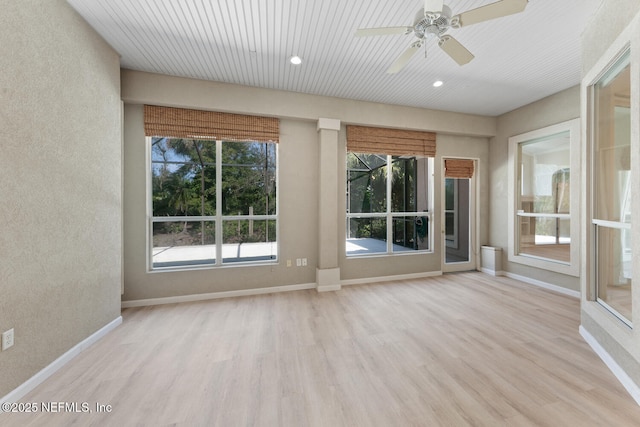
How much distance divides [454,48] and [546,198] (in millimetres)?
3517

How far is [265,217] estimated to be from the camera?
3.81 meters

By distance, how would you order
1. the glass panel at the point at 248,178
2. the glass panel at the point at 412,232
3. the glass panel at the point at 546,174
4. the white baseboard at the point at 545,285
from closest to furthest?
the white baseboard at the point at 545,285, the glass panel at the point at 248,178, the glass panel at the point at 546,174, the glass panel at the point at 412,232

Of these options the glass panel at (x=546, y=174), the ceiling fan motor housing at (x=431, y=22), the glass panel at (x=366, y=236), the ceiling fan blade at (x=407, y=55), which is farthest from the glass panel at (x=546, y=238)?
the ceiling fan motor housing at (x=431, y=22)

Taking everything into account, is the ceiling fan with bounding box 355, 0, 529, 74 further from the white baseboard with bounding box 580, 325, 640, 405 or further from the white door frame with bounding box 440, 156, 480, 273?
the white door frame with bounding box 440, 156, 480, 273

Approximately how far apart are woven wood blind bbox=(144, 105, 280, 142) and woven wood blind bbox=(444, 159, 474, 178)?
129 inches

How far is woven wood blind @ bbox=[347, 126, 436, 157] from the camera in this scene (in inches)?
164

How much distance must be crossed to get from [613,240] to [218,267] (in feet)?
14.2

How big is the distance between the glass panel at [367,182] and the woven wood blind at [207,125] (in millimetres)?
1477

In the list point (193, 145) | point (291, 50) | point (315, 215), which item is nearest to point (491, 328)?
point (315, 215)

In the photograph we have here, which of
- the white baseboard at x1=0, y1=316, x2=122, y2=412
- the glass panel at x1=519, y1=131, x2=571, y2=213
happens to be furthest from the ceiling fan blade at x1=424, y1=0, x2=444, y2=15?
the white baseboard at x1=0, y1=316, x2=122, y2=412

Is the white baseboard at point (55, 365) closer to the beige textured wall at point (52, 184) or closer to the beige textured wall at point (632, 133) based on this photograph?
the beige textured wall at point (52, 184)

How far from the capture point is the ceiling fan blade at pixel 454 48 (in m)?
1.93

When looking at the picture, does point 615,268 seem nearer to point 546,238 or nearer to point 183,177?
point 546,238

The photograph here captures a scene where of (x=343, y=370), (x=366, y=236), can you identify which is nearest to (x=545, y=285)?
(x=366, y=236)
